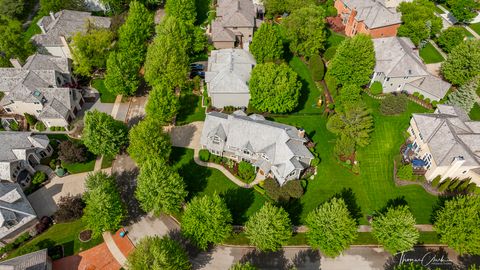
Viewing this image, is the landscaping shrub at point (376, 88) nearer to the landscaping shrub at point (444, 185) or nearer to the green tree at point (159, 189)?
the landscaping shrub at point (444, 185)

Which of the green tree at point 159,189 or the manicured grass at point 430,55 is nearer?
the green tree at point 159,189

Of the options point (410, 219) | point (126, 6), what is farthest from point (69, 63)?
point (410, 219)

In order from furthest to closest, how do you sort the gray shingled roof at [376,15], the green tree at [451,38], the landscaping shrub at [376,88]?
the gray shingled roof at [376,15]
the green tree at [451,38]
the landscaping shrub at [376,88]

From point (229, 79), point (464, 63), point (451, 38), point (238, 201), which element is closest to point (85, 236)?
point (238, 201)

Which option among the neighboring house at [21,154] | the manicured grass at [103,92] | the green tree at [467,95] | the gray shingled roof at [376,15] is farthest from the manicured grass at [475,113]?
the neighboring house at [21,154]

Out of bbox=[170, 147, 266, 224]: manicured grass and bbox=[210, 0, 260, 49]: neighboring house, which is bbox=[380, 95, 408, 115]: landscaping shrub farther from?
bbox=[210, 0, 260, 49]: neighboring house

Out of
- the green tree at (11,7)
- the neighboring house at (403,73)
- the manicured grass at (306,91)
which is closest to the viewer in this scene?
the neighboring house at (403,73)

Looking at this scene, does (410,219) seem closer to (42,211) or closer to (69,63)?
(42,211)
